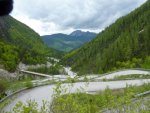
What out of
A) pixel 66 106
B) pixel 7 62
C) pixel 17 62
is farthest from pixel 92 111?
pixel 17 62

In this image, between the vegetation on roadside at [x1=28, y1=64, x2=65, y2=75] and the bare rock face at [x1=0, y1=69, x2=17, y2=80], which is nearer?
the bare rock face at [x1=0, y1=69, x2=17, y2=80]

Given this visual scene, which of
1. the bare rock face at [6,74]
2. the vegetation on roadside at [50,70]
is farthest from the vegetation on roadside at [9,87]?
the vegetation on roadside at [50,70]

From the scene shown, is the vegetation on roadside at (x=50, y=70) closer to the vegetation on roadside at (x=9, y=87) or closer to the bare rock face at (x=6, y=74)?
the bare rock face at (x=6, y=74)

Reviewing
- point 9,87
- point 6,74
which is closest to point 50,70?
point 6,74

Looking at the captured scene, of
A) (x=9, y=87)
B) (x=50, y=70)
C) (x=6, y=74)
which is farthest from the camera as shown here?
(x=50, y=70)

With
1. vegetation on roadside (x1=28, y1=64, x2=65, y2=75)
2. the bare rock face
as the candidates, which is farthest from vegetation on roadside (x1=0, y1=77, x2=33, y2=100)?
vegetation on roadside (x1=28, y1=64, x2=65, y2=75)

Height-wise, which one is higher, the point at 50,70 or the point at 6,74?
the point at 50,70

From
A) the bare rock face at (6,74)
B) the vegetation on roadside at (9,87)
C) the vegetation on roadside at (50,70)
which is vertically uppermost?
the vegetation on roadside at (50,70)

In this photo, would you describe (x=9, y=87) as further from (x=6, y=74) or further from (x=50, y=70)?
(x=50, y=70)

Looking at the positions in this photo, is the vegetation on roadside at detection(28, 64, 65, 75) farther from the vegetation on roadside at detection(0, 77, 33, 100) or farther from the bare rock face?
the vegetation on roadside at detection(0, 77, 33, 100)

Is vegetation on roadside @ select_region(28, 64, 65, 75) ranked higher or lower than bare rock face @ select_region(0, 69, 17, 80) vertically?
higher

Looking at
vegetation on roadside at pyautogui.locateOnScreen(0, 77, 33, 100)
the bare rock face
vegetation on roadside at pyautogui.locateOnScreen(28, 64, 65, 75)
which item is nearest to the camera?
vegetation on roadside at pyautogui.locateOnScreen(0, 77, 33, 100)

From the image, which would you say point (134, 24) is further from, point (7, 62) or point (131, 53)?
point (7, 62)

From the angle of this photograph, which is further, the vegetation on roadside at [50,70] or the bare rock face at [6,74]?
the vegetation on roadside at [50,70]
